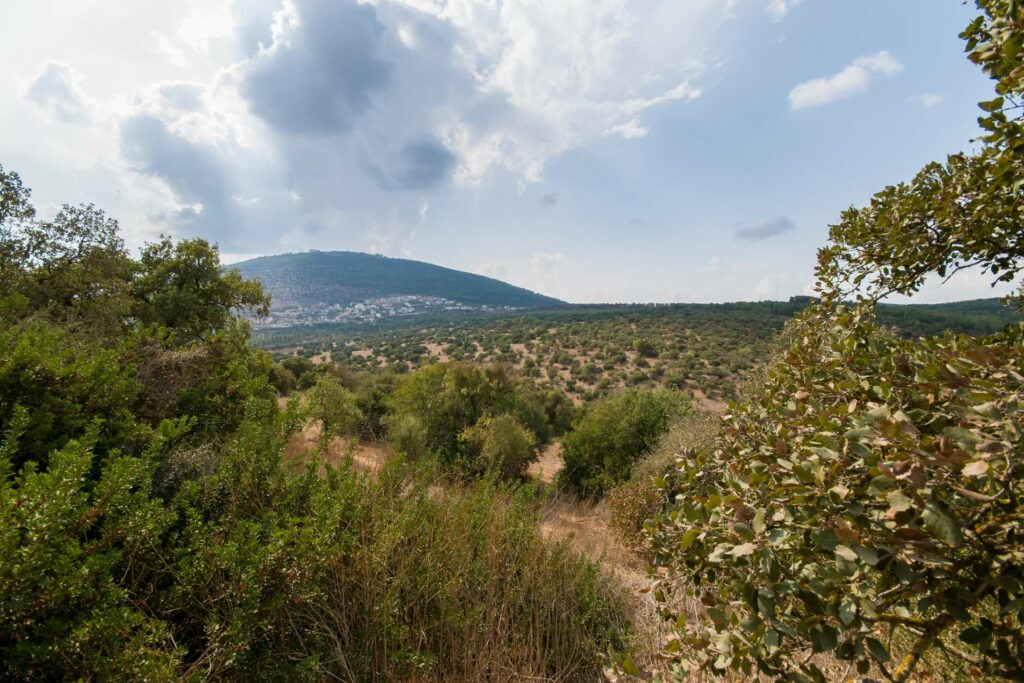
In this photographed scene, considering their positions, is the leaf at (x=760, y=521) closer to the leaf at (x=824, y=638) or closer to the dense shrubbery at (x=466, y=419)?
the leaf at (x=824, y=638)

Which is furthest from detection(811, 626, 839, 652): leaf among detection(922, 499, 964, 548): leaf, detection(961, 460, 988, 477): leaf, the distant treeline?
the distant treeline

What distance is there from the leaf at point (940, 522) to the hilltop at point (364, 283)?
12552 centimetres

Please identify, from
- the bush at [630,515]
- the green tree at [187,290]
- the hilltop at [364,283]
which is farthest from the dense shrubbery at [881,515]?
the hilltop at [364,283]

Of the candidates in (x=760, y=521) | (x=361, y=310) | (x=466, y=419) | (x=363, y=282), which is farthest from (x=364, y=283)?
(x=760, y=521)

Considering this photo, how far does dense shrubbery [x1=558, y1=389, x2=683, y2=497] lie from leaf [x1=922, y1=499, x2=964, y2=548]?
12214 mm

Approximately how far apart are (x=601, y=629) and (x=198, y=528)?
129 inches

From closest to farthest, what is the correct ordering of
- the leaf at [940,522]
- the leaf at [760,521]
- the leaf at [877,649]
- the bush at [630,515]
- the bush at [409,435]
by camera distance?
the leaf at [940,522] → the leaf at [877,649] → the leaf at [760,521] → the bush at [630,515] → the bush at [409,435]

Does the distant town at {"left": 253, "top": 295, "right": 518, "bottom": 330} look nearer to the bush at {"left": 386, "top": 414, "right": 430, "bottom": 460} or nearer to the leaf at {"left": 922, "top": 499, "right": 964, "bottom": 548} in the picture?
the bush at {"left": 386, "top": 414, "right": 430, "bottom": 460}

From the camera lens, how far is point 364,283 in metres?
148

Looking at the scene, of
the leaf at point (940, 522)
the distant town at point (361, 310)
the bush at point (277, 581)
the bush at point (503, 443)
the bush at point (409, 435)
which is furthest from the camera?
the distant town at point (361, 310)

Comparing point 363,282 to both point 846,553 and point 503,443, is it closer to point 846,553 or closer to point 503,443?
point 503,443

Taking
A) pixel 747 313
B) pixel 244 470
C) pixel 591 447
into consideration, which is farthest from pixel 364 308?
pixel 244 470

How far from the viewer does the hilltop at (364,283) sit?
130875mm

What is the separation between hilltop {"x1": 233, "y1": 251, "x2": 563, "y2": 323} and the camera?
131m
